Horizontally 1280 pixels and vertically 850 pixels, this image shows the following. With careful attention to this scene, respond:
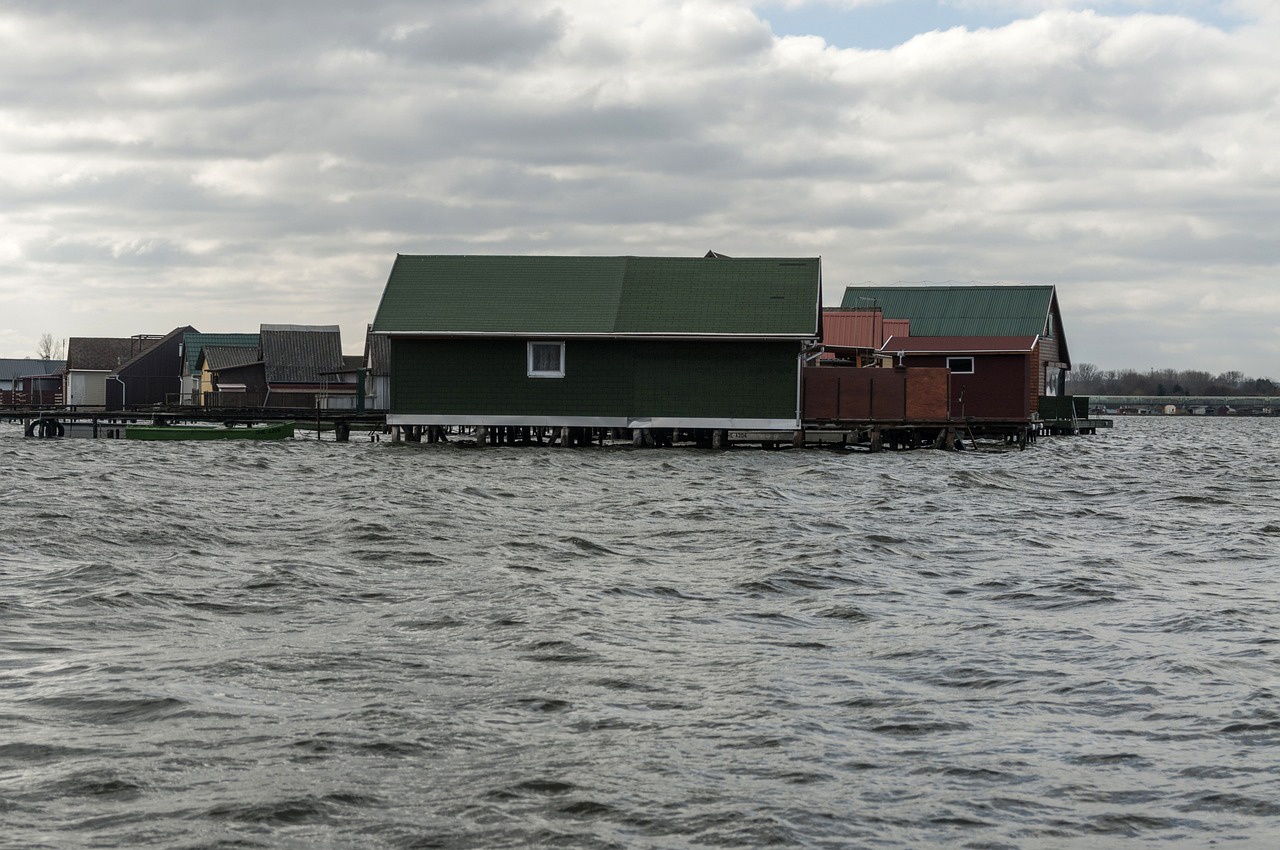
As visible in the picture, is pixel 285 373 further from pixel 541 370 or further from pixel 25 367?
pixel 25 367

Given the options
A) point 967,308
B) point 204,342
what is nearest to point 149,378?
point 204,342

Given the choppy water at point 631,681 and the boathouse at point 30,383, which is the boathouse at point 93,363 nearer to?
the boathouse at point 30,383

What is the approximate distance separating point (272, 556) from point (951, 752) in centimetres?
1016

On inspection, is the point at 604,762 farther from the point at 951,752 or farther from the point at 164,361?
the point at 164,361

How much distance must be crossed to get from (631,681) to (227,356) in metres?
80.2

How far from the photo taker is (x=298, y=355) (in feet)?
272

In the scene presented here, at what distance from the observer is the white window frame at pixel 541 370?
138 ft

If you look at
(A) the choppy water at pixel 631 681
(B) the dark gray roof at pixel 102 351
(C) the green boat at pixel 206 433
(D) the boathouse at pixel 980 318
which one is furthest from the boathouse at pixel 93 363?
(A) the choppy water at pixel 631 681

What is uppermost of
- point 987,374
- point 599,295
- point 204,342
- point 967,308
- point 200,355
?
point 967,308

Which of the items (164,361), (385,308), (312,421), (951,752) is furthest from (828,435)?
(164,361)

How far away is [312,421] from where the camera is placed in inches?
2419

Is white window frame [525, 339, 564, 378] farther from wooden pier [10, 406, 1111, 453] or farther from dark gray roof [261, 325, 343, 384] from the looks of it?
dark gray roof [261, 325, 343, 384]

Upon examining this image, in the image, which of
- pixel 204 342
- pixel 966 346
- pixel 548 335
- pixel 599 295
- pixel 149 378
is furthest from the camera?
pixel 149 378

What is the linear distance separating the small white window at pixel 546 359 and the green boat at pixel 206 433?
1262 cm
